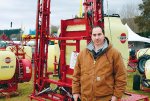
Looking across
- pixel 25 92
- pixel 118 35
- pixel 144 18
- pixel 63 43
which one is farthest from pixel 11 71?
pixel 144 18

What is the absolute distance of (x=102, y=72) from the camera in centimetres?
377

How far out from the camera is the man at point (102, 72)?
3.78 m

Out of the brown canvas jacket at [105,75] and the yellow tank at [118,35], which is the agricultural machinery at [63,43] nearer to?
the brown canvas jacket at [105,75]

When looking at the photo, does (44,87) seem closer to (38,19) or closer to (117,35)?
(38,19)

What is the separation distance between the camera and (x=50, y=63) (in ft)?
45.3

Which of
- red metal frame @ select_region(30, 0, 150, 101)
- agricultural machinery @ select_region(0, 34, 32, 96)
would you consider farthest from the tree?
red metal frame @ select_region(30, 0, 150, 101)

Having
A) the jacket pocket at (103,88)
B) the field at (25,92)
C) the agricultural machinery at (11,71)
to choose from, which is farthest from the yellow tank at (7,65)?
the jacket pocket at (103,88)

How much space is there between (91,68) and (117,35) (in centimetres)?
668

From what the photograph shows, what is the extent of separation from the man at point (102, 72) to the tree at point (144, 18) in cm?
3518

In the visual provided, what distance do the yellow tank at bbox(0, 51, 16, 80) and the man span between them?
5063mm

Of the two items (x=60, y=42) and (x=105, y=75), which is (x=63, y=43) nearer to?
(x=60, y=42)

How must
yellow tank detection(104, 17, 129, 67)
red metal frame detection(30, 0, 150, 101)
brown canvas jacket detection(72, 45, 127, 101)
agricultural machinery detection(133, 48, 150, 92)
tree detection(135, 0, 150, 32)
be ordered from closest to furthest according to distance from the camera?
brown canvas jacket detection(72, 45, 127, 101), red metal frame detection(30, 0, 150, 101), agricultural machinery detection(133, 48, 150, 92), yellow tank detection(104, 17, 129, 67), tree detection(135, 0, 150, 32)

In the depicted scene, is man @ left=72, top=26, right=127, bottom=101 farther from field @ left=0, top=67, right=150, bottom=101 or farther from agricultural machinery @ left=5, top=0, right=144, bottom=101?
field @ left=0, top=67, right=150, bottom=101

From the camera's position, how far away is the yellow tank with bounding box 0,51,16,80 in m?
8.52
